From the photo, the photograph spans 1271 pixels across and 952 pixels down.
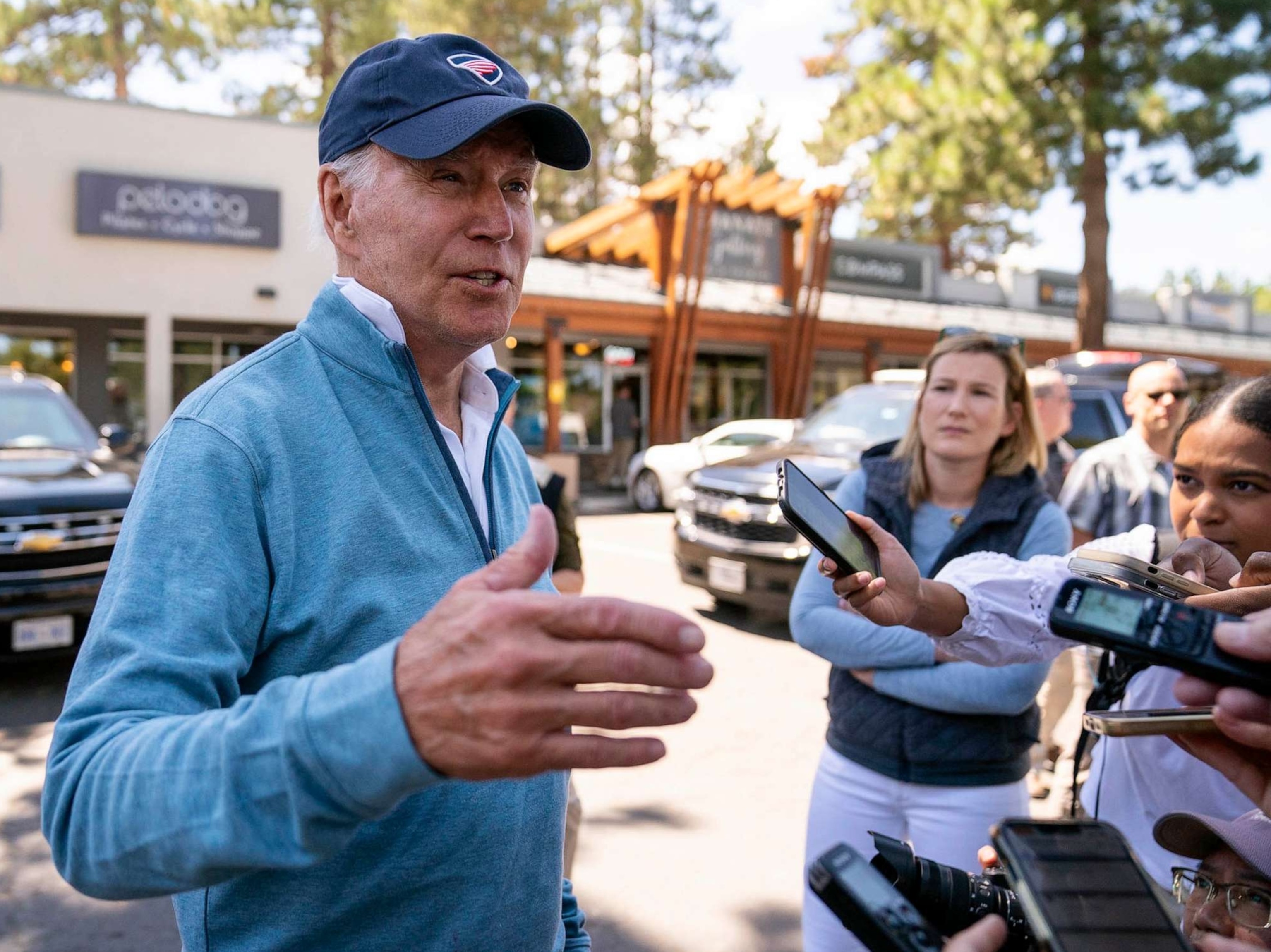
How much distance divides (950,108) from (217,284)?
13.8 m

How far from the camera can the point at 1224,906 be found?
150 cm

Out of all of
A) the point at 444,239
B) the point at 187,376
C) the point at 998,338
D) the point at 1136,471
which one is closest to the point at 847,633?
the point at 998,338

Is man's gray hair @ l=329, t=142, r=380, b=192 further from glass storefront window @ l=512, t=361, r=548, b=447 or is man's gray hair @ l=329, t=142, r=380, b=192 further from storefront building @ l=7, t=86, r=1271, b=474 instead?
glass storefront window @ l=512, t=361, r=548, b=447

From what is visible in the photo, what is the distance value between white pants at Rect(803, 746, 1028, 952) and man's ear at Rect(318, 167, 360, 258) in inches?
75.2

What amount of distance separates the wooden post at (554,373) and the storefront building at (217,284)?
36 millimetres

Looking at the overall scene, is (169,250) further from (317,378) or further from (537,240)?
(317,378)

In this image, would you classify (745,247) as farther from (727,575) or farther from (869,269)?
(727,575)

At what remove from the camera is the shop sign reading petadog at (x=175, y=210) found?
17.1m

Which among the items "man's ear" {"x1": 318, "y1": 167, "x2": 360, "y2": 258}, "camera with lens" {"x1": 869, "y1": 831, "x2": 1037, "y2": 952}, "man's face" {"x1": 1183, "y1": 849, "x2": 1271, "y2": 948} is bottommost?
"man's face" {"x1": 1183, "y1": 849, "x2": 1271, "y2": 948}

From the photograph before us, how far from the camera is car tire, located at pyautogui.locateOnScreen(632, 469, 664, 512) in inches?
669

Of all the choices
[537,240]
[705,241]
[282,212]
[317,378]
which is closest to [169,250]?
[282,212]

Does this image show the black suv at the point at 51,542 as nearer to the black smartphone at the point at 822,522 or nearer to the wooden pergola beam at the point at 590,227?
the black smartphone at the point at 822,522

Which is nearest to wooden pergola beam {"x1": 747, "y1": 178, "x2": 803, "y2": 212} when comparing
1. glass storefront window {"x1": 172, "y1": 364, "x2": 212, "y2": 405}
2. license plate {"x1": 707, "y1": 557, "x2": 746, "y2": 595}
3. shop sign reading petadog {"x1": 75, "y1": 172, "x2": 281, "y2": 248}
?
shop sign reading petadog {"x1": 75, "y1": 172, "x2": 281, "y2": 248}

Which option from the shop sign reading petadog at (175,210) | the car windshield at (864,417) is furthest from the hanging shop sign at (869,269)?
the car windshield at (864,417)
